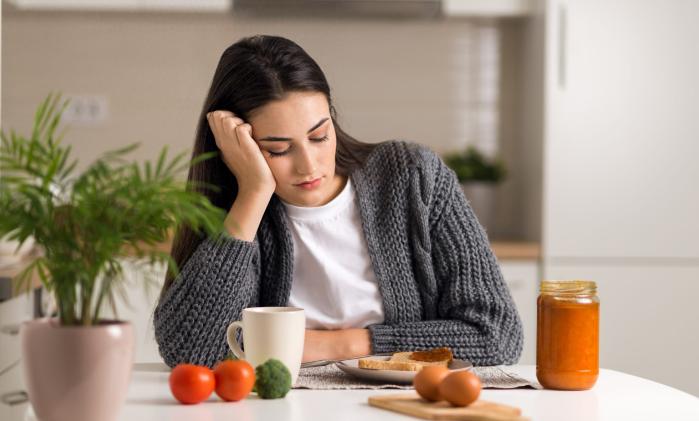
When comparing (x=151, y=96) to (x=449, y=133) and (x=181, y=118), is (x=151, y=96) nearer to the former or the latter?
(x=181, y=118)

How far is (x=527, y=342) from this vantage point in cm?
336

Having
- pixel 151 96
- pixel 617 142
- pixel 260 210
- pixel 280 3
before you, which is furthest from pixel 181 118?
pixel 260 210

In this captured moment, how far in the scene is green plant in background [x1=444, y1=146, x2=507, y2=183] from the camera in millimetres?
3703

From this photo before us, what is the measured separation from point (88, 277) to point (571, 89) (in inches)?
108

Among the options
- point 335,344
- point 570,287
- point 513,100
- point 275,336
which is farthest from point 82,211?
point 513,100

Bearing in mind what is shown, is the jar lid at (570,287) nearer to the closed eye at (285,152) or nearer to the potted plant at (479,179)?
the closed eye at (285,152)

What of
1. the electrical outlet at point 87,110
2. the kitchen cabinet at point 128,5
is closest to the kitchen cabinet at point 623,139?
the kitchen cabinet at point 128,5

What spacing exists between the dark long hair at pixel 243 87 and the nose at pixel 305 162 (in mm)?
111

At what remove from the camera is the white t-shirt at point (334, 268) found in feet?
5.94

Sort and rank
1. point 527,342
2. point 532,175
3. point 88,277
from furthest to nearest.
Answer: point 532,175, point 527,342, point 88,277

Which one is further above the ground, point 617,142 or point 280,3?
point 280,3

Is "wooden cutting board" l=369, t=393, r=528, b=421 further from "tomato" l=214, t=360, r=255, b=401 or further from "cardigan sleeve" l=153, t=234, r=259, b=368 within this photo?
"cardigan sleeve" l=153, t=234, r=259, b=368

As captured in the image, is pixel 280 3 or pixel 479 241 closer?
pixel 479 241

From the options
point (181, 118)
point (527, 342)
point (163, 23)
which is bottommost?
point (527, 342)
